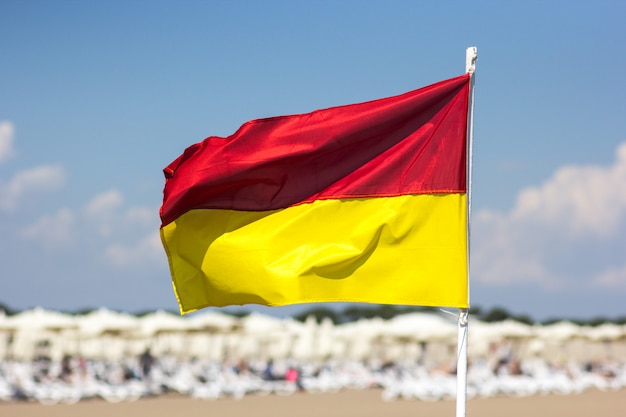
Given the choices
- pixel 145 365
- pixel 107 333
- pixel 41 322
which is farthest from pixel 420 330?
pixel 41 322

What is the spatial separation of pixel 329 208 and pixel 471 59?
1.35 m

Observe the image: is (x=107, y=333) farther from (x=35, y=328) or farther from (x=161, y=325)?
(x=35, y=328)

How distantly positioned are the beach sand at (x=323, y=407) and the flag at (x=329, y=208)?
11.0 m

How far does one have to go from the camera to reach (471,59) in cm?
559

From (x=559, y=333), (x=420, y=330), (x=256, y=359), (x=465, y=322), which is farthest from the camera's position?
(x=559, y=333)

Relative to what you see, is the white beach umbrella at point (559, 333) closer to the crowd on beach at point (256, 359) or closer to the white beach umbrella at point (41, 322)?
the crowd on beach at point (256, 359)

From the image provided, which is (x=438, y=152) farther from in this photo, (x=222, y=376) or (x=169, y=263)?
(x=222, y=376)

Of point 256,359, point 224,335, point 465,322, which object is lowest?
point 465,322

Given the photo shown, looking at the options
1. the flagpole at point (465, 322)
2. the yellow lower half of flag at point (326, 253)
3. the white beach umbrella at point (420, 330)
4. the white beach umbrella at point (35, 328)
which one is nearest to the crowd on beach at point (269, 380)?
the white beach umbrella at point (35, 328)

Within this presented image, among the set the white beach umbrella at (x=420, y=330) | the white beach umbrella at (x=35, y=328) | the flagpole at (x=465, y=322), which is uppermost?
the white beach umbrella at (x=420, y=330)

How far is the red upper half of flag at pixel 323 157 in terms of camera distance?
19.2ft

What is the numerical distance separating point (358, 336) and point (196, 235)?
22268 millimetres

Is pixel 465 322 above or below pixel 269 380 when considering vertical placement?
below

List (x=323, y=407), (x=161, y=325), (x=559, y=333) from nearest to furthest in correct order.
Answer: (x=323, y=407) < (x=161, y=325) < (x=559, y=333)
